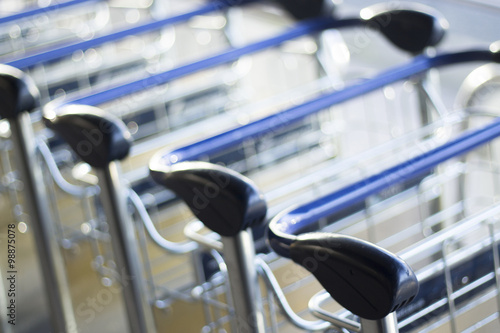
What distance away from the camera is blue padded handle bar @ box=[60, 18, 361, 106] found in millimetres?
1837

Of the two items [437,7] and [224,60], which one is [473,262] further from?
[437,7]

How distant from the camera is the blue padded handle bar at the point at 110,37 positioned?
2129 mm

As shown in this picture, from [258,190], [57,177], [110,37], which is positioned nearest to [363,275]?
[258,190]

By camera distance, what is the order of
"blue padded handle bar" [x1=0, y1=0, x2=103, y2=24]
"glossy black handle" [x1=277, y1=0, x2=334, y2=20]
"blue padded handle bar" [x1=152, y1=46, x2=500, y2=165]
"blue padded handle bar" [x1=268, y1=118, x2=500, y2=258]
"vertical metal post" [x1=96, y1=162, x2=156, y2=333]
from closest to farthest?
"blue padded handle bar" [x1=268, y1=118, x2=500, y2=258], "blue padded handle bar" [x1=152, y1=46, x2=500, y2=165], "vertical metal post" [x1=96, y1=162, x2=156, y2=333], "glossy black handle" [x1=277, y1=0, x2=334, y2=20], "blue padded handle bar" [x1=0, y1=0, x2=103, y2=24]

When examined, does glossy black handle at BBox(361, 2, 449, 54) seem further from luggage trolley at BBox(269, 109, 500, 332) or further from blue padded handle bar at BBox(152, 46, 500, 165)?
luggage trolley at BBox(269, 109, 500, 332)

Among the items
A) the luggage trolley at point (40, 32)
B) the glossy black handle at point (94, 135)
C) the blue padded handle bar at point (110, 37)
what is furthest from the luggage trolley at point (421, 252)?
the luggage trolley at point (40, 32)

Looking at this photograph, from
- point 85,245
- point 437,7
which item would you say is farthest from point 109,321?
point 437,7

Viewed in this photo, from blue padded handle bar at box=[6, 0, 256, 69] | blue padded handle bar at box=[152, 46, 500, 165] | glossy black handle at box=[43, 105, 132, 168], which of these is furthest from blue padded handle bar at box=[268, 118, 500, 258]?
blue padded handle bar at box=[6, 0, 256, 69]

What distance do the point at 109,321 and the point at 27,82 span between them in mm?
968

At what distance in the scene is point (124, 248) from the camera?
5.48 feet

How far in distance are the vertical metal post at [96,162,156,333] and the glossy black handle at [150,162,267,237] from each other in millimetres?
387

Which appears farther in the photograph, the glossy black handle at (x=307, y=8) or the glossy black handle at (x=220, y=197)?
the glossy black handle at (x=307, y=8)

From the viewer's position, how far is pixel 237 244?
1240mm

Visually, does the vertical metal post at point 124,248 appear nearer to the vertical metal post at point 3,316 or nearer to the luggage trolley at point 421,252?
the luggage trolley at point 421,252
